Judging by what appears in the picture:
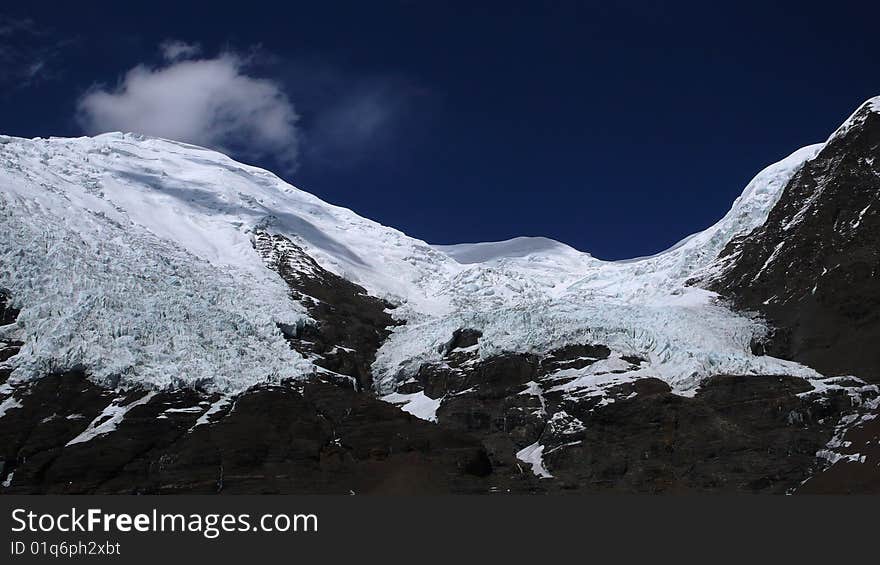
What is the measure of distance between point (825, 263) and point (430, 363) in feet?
211

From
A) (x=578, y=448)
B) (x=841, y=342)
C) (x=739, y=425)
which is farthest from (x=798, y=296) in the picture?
(x=578, y=448)

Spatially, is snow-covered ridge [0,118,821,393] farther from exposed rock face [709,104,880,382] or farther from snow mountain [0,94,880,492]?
exposed rock face [709,104,880,382]

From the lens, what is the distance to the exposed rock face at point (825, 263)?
474 ft

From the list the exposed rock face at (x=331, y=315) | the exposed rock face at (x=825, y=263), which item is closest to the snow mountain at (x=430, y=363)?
the exposed rock face at (x=825, y=263)

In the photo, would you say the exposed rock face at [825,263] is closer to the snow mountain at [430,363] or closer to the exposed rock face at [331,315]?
the snow mountain at [430,363]

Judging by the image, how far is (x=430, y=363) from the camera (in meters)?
166

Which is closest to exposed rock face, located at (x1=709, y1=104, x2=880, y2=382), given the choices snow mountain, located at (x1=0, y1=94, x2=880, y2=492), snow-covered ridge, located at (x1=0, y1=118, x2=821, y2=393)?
snow mountain, located at (x1=0, y1=94, x2=880, y2=492)

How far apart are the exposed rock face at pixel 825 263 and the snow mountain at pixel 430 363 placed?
1.36 ft

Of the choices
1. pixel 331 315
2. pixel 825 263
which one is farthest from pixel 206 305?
pixel 825 263

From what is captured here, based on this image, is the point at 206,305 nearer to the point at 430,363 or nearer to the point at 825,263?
the point at 430,363

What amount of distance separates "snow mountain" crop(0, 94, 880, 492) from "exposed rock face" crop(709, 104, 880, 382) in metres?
0.41

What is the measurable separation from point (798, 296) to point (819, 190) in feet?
78.5

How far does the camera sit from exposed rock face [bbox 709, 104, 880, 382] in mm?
144375

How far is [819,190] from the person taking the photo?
564 feet
